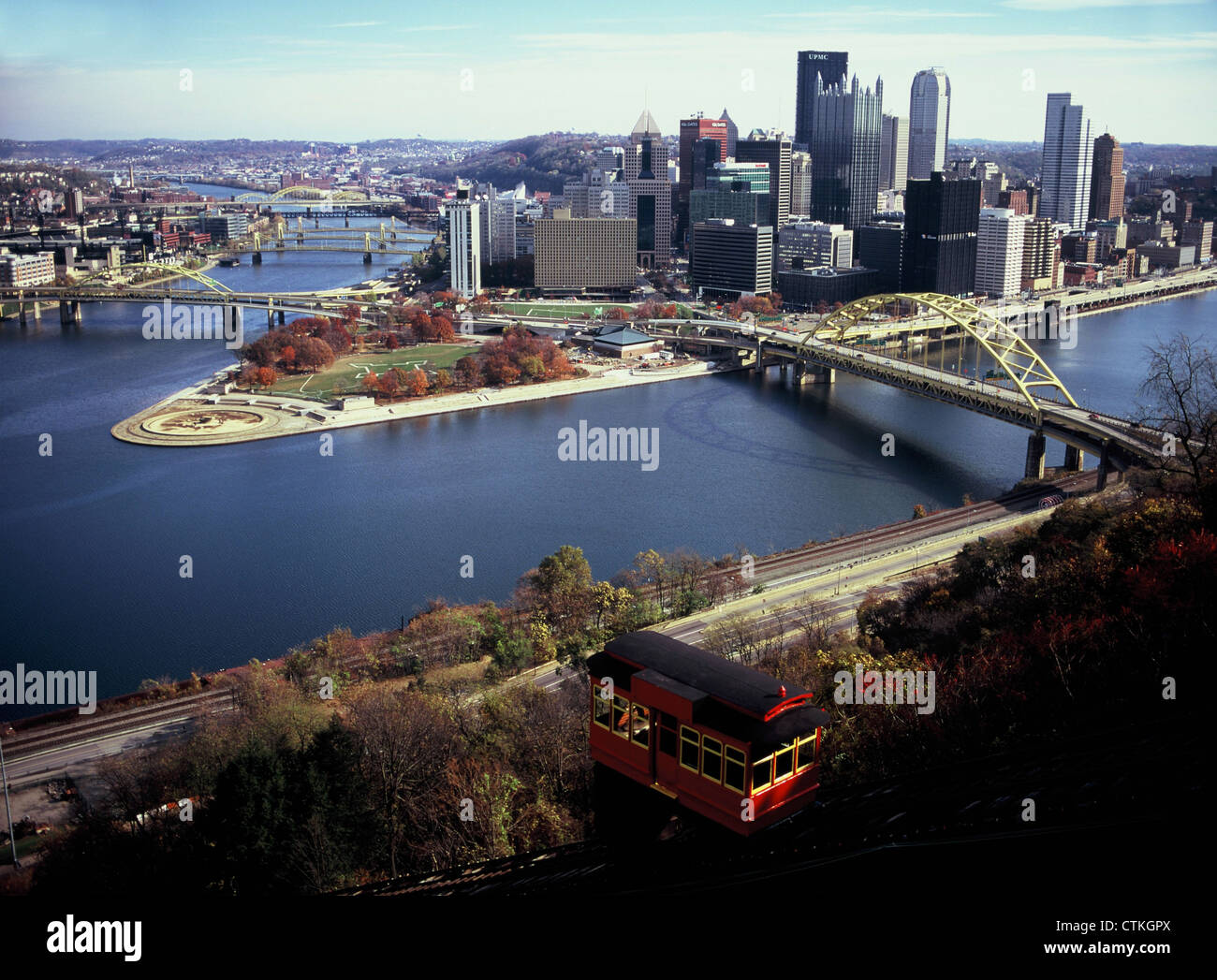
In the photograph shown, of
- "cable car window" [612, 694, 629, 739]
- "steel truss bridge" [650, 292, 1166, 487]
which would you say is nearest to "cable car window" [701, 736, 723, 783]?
"cable car window" [612, 694, 629, 739]

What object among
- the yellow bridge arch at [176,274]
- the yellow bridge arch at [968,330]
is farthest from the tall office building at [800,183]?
the yellow bridge arch at [176,274]

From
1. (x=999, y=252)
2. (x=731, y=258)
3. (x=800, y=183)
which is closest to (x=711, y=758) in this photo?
(x=731, y=258)

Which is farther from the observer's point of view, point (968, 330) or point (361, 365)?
point (361, 365)

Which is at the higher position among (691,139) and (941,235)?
(691,139)

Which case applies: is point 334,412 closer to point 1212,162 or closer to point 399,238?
point 399,238

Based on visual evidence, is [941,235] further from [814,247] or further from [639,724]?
[639,724]

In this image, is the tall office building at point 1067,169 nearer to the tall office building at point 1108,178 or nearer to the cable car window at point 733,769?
the tall office building at point 1108,178
